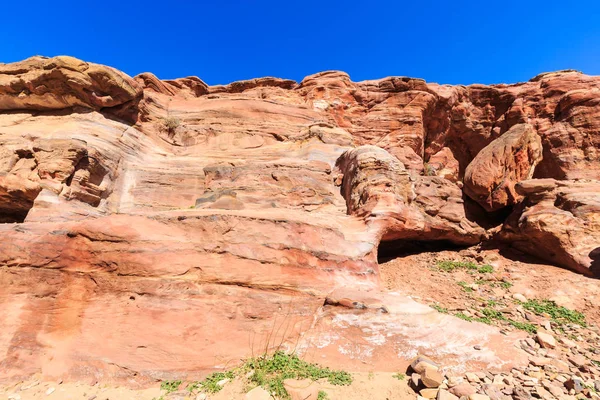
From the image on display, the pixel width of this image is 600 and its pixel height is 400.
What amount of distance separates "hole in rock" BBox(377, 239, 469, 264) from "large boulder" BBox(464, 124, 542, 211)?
2301 millimetres

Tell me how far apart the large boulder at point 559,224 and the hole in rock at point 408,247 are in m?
1.91

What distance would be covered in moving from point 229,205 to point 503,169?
35.4ft

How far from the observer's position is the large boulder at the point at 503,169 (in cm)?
1082

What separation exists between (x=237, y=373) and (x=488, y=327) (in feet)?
15.8

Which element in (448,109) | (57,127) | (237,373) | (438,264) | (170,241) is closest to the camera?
(237,373)

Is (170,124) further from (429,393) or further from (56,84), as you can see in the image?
(429,393)

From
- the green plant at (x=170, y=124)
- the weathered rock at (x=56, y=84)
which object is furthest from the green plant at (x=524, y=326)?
the weathered rock at (x=56, y=84)

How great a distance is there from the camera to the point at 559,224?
28.4 ft

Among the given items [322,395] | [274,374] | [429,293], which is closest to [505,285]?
[429,293]

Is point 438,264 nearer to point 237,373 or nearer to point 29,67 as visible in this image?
point 237,373

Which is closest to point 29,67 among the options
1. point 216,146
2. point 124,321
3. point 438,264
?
point 216,146

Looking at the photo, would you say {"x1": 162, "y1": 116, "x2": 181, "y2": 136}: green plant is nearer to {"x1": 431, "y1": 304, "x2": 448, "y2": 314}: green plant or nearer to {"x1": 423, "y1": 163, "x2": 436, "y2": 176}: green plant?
{"x1": 431, "y1": 304, "x2": 448, "y2": 314}: green plant

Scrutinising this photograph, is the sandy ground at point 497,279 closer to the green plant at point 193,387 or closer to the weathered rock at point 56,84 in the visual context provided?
the green plant at point 193,387

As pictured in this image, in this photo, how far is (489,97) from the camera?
24.2 m
